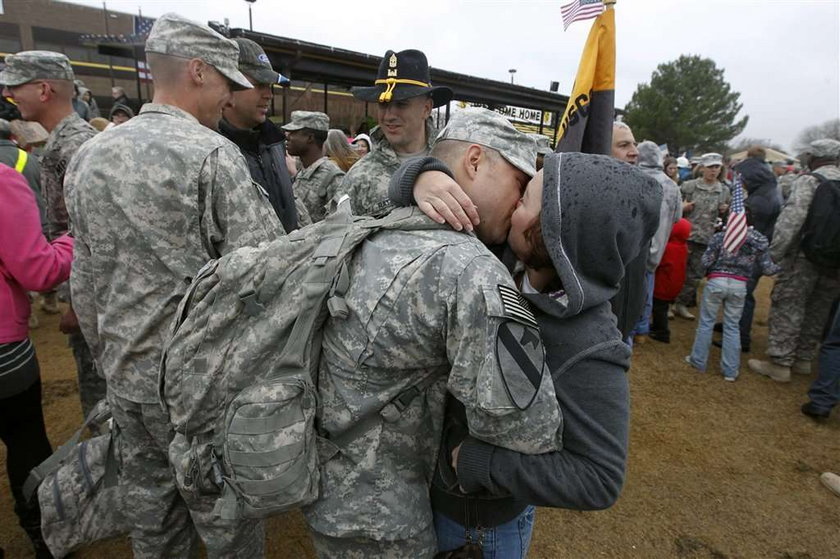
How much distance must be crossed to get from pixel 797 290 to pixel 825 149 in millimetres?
1543

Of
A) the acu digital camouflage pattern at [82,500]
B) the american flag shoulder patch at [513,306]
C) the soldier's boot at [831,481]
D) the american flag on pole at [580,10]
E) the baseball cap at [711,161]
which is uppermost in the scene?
the american flag on pole at [580,10]

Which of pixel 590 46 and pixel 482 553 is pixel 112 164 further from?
pixel 590 46

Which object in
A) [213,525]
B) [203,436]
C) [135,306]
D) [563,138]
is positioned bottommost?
[213,525]

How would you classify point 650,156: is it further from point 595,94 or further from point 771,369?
point 595,94

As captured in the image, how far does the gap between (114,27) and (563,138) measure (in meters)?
40.7

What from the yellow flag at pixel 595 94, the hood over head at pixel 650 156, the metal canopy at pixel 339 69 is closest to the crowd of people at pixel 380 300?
the yellow flag at pixel 595 94

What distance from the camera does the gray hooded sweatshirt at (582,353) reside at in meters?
1.11

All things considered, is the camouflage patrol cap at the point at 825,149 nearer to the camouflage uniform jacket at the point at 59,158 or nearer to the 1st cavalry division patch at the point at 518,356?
the 1st cavalry division patch at the point at 518,356

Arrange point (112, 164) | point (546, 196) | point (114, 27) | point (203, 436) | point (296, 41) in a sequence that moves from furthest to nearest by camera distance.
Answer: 1. point (114, 27)
2. point (296, 41)
3. point (112, 164)
4. point (203, 436)
5. point (546, 196)

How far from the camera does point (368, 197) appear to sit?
11.3 feet

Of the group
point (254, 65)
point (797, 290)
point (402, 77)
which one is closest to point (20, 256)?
point (254, 65)

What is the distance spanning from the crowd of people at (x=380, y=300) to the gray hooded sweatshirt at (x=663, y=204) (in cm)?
292

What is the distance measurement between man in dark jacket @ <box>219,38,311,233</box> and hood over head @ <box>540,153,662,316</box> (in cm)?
224

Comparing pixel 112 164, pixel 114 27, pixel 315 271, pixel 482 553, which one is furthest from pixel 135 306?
pixel 114 27
